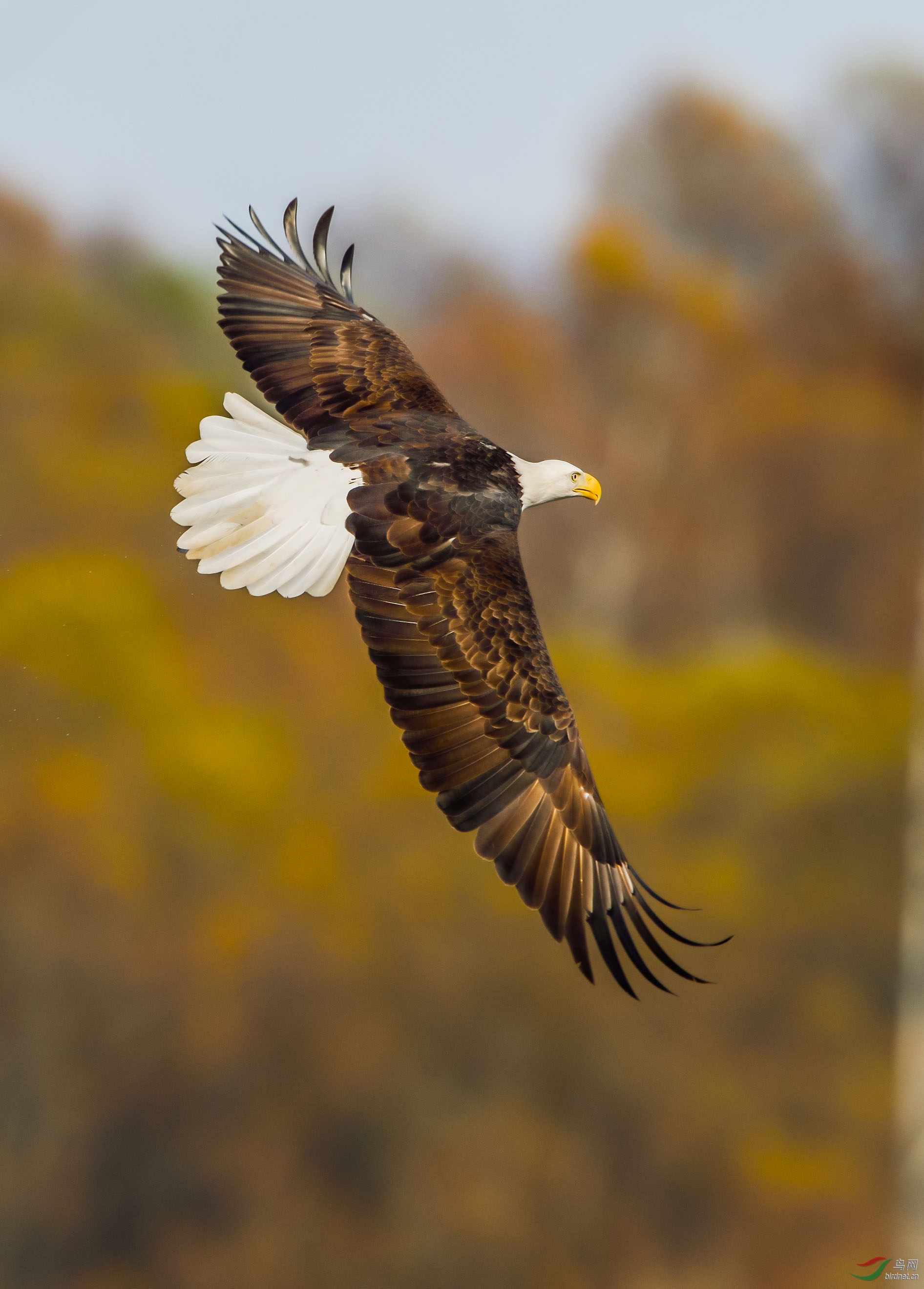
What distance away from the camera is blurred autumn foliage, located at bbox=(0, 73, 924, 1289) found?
52.5ft

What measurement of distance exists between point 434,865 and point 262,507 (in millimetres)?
13946

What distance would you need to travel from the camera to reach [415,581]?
3848 millimetres

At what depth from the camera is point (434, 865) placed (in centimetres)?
1762

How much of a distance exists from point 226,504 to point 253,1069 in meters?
13.6

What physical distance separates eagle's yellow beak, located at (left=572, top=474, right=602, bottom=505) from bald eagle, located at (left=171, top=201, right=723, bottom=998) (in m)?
0.19

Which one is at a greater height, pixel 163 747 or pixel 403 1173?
pixel 163 747

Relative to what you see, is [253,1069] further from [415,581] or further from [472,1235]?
[415,581]

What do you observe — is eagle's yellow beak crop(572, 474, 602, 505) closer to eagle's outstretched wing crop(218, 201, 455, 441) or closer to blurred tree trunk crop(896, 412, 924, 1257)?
eagle's outstretched wing crop(218, 201, 455, 441)

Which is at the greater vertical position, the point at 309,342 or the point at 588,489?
the point at 588,489

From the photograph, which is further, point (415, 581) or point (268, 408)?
point (268, 408)

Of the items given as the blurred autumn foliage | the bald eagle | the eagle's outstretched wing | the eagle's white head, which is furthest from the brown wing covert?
the blurred autumn foliage

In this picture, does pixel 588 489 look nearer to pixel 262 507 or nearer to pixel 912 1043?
pixel 262 507

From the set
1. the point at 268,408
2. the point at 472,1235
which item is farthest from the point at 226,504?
the point at 472,1235

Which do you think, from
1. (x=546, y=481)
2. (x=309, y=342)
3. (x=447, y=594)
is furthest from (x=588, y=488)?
(x=309, y=342)
